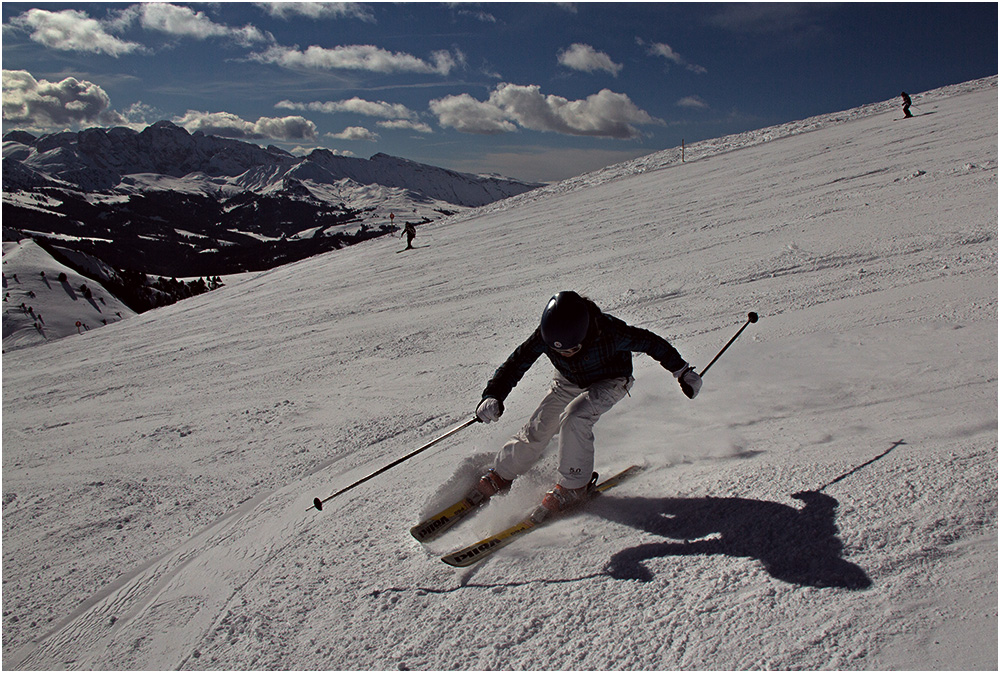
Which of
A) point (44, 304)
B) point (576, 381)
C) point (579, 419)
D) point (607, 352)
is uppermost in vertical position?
point (44, 304)

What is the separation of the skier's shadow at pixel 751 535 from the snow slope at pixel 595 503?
15 mm

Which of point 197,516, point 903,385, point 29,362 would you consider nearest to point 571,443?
point 903,385

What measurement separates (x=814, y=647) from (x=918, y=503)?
44.5 inches

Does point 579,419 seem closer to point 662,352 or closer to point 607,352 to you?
point 607,352

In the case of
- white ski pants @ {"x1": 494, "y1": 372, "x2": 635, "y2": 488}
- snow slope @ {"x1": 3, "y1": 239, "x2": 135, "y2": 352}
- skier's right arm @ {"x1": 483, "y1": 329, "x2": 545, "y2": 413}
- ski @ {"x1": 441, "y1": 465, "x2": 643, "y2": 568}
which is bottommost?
ski @ {"x1": 441, "y1": 465, "x2": 643, "y2": 568}

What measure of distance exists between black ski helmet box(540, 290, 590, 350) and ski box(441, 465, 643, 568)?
3.55 ft

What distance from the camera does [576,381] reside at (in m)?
3.56

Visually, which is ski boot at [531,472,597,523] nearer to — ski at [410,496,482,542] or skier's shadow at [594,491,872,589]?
skier's shadow at [594,491,872,589]

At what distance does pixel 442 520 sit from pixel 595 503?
103 cm

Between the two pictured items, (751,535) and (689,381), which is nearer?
(751,535)

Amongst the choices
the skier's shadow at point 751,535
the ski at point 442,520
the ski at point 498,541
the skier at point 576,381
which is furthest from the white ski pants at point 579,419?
the ski at point 442,520

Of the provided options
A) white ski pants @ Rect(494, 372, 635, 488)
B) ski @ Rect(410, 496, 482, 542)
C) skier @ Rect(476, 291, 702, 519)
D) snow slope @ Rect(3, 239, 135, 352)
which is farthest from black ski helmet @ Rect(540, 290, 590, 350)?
snow slope @ Rect(3, 239, 135, 352)

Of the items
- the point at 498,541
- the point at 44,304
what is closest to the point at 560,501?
the point at 498,541

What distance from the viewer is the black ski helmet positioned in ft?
10.5
